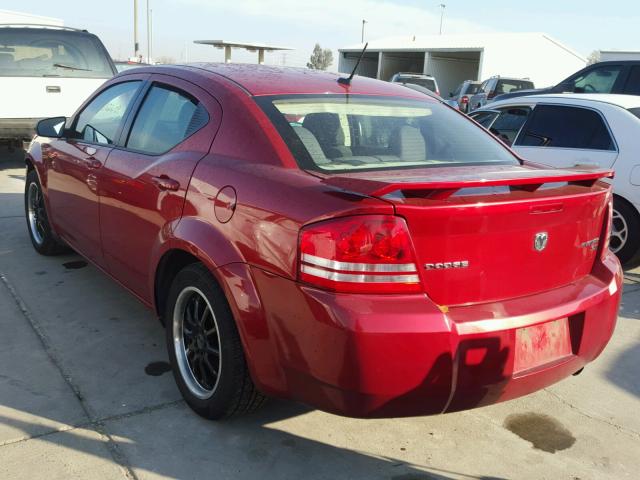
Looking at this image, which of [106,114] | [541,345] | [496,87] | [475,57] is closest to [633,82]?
[106,114]

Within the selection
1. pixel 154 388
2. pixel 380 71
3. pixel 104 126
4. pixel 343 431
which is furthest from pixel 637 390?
pixel 380 71

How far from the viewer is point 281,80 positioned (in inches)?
127

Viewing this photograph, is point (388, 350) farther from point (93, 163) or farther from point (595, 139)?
point (595, 139)

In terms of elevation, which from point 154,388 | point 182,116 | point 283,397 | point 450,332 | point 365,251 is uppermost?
point 182,116

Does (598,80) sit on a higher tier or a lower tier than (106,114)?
higher

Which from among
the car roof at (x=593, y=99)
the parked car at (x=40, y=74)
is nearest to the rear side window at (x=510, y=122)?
the car roof at (x=593, y=99)

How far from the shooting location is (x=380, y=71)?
1761 inches

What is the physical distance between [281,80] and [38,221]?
310cm

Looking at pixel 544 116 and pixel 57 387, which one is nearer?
pixel 57 387

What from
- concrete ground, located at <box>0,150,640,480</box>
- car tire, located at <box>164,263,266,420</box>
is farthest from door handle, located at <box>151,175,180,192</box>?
concrete ground, located at <box>0,150,640,480</box>

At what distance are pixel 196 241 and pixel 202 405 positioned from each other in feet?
2.52

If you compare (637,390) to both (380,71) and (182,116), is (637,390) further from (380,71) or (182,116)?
(380,71)

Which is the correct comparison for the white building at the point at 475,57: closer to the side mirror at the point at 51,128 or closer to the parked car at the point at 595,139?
the parked car at the point at 595,139

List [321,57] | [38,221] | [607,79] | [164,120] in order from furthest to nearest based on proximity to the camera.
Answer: [321,57] → [607,79] → [38,221] → [164,120]
